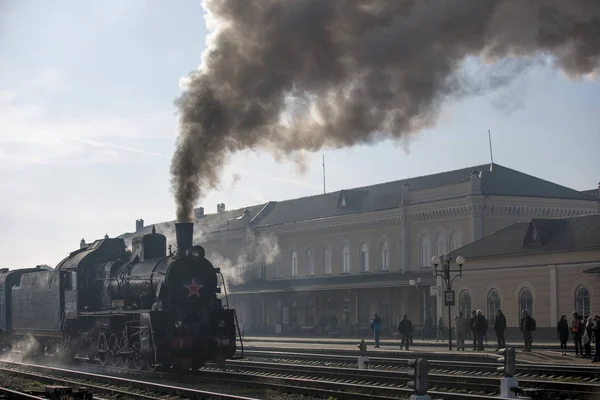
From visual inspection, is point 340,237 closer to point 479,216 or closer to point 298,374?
point 479,216

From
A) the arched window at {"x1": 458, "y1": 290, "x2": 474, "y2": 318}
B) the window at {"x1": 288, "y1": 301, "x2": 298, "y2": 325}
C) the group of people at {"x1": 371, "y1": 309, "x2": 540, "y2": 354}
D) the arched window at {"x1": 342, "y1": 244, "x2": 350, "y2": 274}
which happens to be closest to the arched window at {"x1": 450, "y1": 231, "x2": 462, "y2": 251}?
the arched window at {"x1": 458, "y1": 290, "x2": 474, "y2": 318}

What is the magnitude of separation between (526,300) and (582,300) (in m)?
3.64

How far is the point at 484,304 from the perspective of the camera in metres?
48.0

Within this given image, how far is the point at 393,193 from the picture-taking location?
6531cm

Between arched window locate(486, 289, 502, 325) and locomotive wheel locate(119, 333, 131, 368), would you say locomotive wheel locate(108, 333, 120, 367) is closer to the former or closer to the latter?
locomotive wheel locate(119, 333, 131, 368)

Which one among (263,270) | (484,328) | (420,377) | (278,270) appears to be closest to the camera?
(420,377)

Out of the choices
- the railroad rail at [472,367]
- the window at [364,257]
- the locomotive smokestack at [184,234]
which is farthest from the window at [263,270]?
the locomotive smokestack at [184,234]

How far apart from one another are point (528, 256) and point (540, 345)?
8062 millimetres

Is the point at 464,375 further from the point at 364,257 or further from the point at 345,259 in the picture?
the point at 345,259

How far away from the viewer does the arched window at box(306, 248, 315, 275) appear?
70062 millimetres

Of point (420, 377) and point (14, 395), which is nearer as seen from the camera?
point (420, 377)

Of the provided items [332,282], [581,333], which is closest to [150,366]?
[581,333]

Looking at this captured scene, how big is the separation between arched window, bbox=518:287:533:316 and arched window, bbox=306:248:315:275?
84.0 ft

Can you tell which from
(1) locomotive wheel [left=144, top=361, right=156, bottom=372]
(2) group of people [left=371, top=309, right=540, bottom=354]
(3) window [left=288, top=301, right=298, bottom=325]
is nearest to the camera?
(1) locomotive wheel [left=144, top=361, right=156, bottom=372]
